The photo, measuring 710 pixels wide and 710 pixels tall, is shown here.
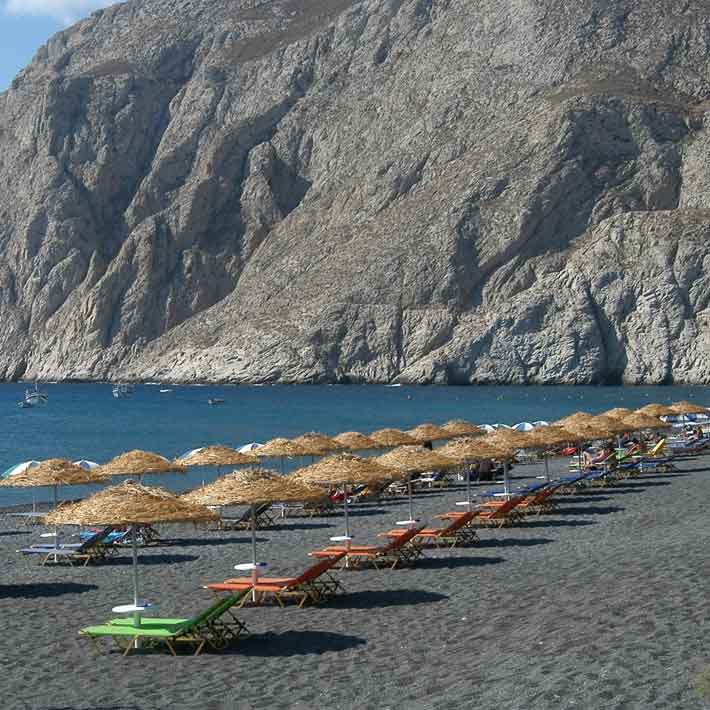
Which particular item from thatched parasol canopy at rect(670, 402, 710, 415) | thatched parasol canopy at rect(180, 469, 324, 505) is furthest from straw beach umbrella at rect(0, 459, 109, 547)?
thatched parasol canopy at rect(670, 402, 710, 415)

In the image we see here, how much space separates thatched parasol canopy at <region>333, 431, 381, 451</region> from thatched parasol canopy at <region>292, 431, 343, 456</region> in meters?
0.26

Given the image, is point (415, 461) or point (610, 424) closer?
point (415, 461)

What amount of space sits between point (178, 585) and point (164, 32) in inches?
5777

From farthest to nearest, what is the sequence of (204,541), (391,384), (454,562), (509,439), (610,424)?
(391,384)
(610,424)
(509,439)
(204,541)
(454,562)

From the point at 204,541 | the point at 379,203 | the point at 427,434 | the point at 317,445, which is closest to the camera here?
the point at 204,541

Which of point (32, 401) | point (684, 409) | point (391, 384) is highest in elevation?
point (684, 409)

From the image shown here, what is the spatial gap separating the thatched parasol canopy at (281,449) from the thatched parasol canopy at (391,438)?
2831mm

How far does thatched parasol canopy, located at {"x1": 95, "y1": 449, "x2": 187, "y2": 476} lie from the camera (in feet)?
80.8

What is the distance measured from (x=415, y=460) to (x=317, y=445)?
801cm

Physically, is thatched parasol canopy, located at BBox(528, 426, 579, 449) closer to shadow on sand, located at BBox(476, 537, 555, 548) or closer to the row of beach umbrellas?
the row of beach umbrellas

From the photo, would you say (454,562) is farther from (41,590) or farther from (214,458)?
(214,458)

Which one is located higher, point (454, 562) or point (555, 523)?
point (454, 562)

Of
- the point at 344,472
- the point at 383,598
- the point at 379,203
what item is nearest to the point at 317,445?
the point at 344,472

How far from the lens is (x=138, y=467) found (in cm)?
2480
